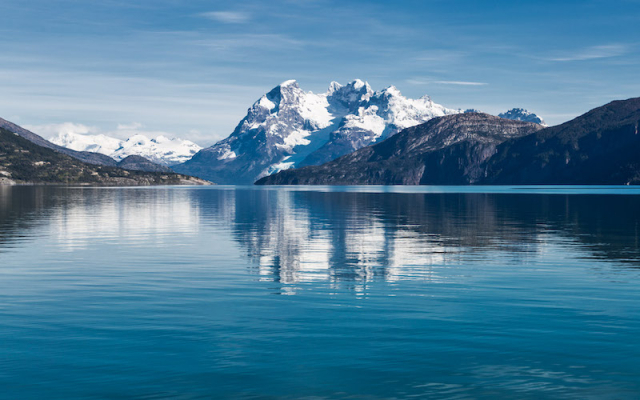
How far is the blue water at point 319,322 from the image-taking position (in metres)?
24.8

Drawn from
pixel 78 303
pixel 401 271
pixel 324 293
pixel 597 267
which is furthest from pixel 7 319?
pixel 597 267

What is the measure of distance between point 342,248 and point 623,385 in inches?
1921

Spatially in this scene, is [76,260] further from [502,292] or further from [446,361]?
[446,361]

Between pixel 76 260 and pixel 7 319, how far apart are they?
2708 cm

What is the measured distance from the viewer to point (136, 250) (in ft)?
231

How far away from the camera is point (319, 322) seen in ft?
114

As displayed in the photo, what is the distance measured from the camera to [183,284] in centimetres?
4769

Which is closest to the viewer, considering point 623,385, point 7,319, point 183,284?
point 623,385

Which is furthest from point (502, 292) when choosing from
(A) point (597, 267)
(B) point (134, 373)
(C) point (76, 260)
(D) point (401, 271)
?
(C) point (76, 260)

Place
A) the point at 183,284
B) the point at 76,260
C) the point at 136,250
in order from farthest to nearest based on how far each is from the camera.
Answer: the point at 136,250
the point at 76,260
the point at 183,284

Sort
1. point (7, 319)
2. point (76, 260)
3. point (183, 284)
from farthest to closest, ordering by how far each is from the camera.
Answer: point (76, 260)
point (183, 284)
point (7, 319)

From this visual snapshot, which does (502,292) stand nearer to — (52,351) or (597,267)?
(597,267)

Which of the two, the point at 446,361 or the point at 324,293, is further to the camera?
the point at 324,293

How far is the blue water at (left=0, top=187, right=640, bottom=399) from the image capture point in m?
24.8
